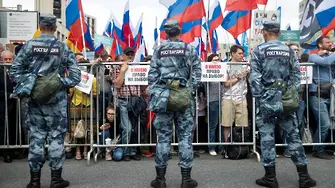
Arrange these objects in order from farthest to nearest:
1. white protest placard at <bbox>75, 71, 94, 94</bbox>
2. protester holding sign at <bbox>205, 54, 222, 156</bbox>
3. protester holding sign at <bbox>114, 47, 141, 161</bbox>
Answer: protester holding sign at <bbox>205, 54, 222, 156</bbox>
protester holding sign at <bbox>114, 47, 141, 161</bbox>
white protest placard at <bbox>75, 71, 94, 94</bbox>

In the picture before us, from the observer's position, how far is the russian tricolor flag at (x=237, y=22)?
8.07m

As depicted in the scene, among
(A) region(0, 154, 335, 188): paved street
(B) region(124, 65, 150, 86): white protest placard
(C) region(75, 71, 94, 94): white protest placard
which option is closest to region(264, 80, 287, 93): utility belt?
(A) region(0, 154, 335, 188): paved street

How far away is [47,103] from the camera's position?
448cm

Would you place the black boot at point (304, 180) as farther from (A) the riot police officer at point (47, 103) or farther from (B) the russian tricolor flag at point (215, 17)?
(B) the russian tricolor flag at point (215, 17)

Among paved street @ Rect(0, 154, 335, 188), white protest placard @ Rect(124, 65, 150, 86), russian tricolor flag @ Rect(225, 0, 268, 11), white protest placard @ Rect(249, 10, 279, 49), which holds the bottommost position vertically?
paved street @ Rect(0, 154, 335, 188)

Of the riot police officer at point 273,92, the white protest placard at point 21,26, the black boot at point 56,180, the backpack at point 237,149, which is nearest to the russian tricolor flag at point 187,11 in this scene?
the backpack at point 237,149

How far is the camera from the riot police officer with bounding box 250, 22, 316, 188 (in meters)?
4.48

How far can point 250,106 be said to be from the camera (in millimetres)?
6688

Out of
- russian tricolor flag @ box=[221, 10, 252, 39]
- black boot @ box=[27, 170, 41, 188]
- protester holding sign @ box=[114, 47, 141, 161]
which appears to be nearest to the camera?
black boot @ box=[27, 170, 41, 188]

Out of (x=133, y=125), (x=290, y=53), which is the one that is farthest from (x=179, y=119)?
(x=133, y=125)

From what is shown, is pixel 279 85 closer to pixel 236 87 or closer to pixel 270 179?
pixel 270 179

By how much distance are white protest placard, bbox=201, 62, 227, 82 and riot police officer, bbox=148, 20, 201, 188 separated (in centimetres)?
174

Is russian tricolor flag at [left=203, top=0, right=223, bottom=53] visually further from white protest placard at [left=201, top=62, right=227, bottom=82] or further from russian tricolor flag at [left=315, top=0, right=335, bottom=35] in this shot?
white protest placard at [left=201, top=62, right=227, bottom=82]

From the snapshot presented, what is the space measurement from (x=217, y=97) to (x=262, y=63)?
214 centimetres
